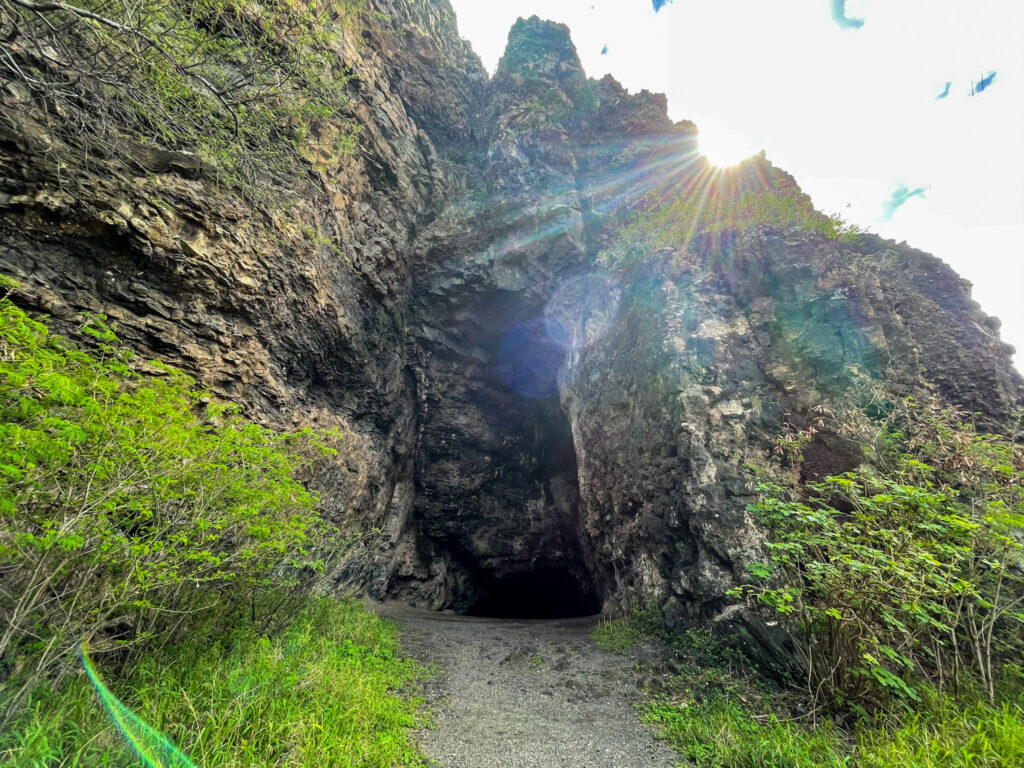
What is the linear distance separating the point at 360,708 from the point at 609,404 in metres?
9.59

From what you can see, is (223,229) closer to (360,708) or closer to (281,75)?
(281,75)

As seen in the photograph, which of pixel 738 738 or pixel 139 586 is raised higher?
pixel 139 586

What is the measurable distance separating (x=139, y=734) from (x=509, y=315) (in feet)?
48.1

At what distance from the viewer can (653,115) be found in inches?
686

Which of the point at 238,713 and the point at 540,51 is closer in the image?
the point at 238,713

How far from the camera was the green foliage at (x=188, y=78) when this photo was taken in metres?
4.11

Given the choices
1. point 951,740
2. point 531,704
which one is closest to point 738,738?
point 951,740

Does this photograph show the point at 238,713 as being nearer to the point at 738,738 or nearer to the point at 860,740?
the point at 738,738

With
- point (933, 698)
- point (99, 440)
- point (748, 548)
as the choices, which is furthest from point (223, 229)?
point (933, 698)

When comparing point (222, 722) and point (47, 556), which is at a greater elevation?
point (47, 556)

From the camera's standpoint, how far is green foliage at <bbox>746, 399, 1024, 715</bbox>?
3.74 metres

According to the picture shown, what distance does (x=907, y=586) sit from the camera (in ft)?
12.2

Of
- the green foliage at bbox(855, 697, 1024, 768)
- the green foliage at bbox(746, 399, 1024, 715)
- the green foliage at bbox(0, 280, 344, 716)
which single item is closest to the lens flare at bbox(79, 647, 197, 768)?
the green foliage at bbox(0, 280, 344, 716)

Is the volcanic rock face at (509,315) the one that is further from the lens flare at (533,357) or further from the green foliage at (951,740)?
the green foliage at (951,740)
